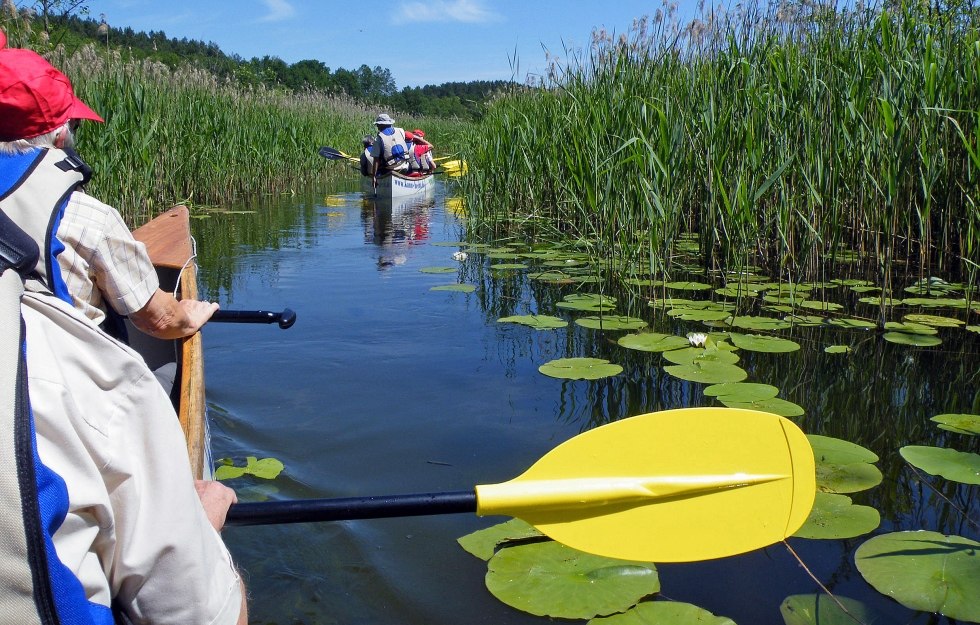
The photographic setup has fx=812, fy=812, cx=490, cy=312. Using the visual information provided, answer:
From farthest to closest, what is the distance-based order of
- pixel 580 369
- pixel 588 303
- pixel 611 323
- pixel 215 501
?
pixel 588 303
pixel 611 323
pixel 580 369
pixel 215 501

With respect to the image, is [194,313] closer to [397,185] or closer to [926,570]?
[926,570]

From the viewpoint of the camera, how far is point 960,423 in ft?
9.21

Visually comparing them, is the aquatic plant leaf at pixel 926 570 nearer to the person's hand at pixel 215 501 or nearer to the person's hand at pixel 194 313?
the person's hand at pixel 215 501

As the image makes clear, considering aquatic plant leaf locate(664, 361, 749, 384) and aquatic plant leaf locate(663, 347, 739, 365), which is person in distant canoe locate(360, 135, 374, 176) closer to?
aquatic plant leaf locate(663, 347, 739, 365)

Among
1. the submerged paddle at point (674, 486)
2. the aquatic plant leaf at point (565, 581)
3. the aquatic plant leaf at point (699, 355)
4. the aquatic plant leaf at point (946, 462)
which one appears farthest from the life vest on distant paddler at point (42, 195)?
the aquatic plant leaf at point (699, 355)

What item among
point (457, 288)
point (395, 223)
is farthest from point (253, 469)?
point (395, 223)

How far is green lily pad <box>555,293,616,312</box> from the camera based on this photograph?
4.48 m

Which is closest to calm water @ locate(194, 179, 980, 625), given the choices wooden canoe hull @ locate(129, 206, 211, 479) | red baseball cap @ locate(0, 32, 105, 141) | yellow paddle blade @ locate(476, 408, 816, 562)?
yellow paddle blade @ locate(476, 408, 816, 562)

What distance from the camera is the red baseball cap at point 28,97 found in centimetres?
153

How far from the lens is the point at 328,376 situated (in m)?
3.71

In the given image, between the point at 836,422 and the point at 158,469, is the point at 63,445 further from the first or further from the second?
the point at 836,422

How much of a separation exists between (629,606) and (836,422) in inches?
59.5

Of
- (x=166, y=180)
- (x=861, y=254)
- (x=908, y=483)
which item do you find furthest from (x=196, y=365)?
(x=166, y=180)

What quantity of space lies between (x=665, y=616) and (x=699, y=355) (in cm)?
182
